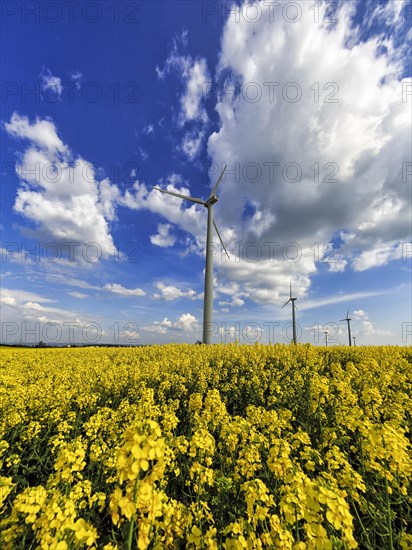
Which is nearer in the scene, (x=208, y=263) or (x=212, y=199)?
(x=208, y=263)

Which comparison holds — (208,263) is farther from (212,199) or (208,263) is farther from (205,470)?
(205,470)

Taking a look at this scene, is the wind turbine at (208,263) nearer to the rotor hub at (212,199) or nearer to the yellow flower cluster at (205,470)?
the rotor hub at (212,199)

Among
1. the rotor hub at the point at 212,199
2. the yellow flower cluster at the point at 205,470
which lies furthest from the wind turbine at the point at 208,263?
the yellow flower cluster at the point at 205,470

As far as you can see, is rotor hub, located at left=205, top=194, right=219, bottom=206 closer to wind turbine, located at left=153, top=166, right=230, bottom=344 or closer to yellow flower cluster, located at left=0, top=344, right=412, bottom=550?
wind turbine, located at left=153, top=166, right=230, bottom=344

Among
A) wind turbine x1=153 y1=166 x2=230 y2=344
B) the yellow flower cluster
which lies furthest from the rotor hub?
the yellow flower cluster

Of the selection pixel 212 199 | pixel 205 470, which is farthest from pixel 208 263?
pixel 205 470

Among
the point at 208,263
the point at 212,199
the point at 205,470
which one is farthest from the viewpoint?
the point at 212,199

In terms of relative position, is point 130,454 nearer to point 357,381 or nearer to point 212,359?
point 357,381

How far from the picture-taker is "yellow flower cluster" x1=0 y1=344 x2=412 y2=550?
116 inches

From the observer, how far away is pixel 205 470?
4594mm

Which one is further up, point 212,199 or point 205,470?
point 212,199

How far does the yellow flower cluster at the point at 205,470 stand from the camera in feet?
9.66

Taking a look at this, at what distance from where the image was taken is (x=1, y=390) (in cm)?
948

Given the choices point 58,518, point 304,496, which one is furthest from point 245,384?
point 58,518
